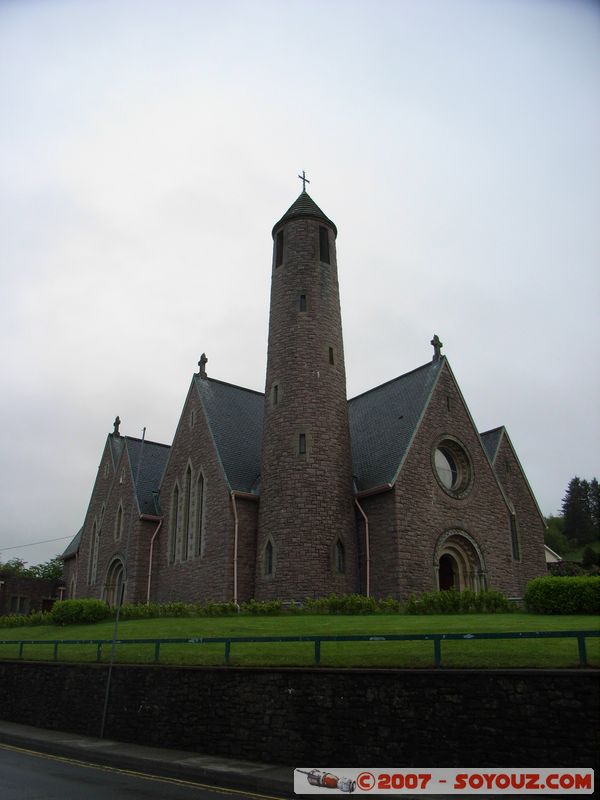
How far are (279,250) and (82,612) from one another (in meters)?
18.1

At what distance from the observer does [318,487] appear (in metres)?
27.2

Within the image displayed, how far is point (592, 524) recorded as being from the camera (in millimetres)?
105188

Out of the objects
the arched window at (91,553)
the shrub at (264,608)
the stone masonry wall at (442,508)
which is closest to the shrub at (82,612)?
the shrub at (264,608)

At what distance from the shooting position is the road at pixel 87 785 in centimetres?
1061

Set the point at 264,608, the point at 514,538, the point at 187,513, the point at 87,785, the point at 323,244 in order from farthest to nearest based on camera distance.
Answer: the point at 514,538 → the point at 187,513 → the point at 323,244 → the point at 264,608 → the point at 87,785

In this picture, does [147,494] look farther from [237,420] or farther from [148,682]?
[148,682]

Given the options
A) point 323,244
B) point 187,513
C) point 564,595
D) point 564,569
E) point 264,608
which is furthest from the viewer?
point 564,569

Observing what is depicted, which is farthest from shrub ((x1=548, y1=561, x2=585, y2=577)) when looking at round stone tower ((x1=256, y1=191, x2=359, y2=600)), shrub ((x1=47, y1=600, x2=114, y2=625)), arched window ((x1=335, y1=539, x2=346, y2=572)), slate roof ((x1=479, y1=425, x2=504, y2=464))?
shrub ((x1=47, y1=600, x2=114, y2=625))

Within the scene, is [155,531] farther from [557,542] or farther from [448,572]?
[557,542]

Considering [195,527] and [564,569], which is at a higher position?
[195,527]

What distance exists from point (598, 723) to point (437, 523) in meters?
18.3

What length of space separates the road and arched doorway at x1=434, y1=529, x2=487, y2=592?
18.3m

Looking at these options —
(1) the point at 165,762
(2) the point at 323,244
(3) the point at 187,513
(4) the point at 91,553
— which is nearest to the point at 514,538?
(3) the point at 187,513

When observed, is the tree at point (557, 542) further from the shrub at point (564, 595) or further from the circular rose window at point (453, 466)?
the shrub at point (564, 595)
